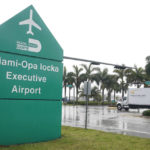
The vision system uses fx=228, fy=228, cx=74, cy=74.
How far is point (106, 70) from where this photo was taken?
55.9m

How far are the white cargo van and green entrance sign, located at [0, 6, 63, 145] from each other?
81.1 ft

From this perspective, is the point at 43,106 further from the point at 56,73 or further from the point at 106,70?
the point at 106,70

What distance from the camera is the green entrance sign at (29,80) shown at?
23.2 ft

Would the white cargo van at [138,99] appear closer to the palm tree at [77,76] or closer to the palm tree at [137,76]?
the palm tree at [137,76]

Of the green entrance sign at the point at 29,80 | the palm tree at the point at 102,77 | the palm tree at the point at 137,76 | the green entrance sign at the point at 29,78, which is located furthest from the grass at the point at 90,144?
the palm tree at the point at 102,77

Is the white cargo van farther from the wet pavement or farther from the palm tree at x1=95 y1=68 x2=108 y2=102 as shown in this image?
the palm tree at x1=95 y1=68 x2=108 y2=102

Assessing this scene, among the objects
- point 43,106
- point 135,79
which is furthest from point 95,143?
point 135,79

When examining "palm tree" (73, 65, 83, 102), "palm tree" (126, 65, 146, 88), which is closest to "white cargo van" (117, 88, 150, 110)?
"palm tree" (126, 65, 146, 88)

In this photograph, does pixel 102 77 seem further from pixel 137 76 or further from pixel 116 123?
pixel 116 123

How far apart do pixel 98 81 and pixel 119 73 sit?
7072 millimetres

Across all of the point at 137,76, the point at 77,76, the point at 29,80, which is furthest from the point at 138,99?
the point at 29,80

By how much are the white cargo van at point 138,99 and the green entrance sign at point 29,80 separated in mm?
24708

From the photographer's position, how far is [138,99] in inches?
1251

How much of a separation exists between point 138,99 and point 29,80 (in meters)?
26.5
